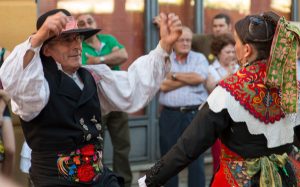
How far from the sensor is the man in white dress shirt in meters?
3.71

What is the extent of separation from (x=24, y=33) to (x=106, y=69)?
1.96 m

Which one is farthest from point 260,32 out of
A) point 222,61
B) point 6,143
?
point 222,61

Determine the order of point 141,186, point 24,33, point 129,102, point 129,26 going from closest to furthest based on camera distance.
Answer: point 141,186 → point 129,102 → point 24,33 → point 129,26

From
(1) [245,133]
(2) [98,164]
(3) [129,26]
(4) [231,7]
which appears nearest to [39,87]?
(2) [98,164]

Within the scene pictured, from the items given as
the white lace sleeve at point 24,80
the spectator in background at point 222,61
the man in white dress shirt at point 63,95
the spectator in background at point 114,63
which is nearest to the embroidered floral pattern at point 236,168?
the man in white dress shirt at point 63,95

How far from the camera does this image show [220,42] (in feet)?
23.9

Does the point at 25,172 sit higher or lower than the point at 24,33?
lower

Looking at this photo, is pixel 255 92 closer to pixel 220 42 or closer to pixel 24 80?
pixel 24 80

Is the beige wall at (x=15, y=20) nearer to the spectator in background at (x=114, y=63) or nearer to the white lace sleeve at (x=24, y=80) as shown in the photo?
the spectator in background at (x=114, y=63)

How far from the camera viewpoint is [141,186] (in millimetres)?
3949

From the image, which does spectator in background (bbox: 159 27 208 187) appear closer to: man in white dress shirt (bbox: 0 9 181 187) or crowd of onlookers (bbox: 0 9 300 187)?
crowd of onlookers (bbox: 0 9 300 187)

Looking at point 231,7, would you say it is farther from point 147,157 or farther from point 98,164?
point 98,164

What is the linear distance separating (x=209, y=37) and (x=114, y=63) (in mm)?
1460

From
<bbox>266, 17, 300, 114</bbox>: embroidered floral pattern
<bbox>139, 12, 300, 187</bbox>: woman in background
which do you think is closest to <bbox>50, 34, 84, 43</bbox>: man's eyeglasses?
<bbox>139, 12, 300, 187</bbox>: woman in background
